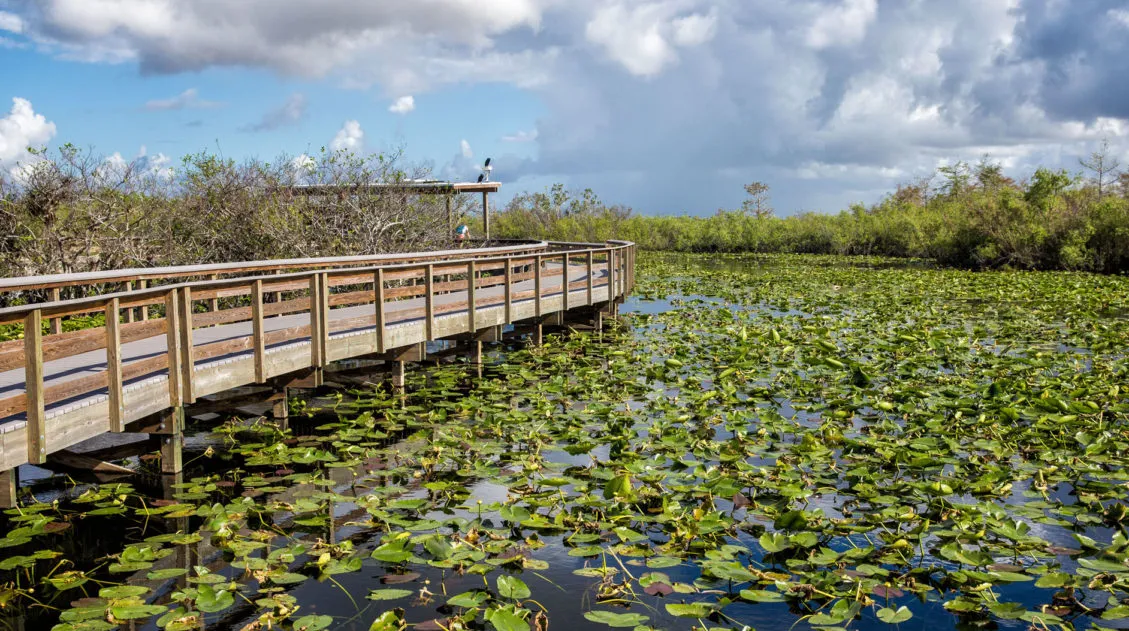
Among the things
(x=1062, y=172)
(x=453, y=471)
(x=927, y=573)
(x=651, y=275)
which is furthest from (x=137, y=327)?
(x=1062, y=172)

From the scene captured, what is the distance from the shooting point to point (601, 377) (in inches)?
443

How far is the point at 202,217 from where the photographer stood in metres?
17.5

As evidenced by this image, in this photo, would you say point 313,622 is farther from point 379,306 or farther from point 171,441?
point 379,306

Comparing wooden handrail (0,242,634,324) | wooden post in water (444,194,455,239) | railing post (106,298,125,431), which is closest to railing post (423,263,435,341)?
wooden handrail (0,242,634,324)

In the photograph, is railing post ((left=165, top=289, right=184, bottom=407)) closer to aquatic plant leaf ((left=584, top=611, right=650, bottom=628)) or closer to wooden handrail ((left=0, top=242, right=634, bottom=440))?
wooden handrail ((left=0, top=242, right=634, bottom=440))

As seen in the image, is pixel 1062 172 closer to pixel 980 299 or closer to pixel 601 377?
pixel 980 299

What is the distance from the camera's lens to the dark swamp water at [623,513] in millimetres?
4785

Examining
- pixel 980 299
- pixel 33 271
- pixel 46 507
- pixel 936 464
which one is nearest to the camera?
pixel 46 507

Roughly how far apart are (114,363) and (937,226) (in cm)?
4286

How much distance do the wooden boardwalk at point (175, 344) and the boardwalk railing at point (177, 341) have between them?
12mm

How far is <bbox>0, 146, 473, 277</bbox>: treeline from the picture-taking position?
14.5 meters

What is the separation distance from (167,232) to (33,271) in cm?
275

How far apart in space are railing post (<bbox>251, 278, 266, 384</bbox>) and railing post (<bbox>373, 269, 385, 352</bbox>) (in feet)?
5.60

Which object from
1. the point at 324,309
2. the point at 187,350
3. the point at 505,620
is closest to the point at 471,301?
the point at 324,309
